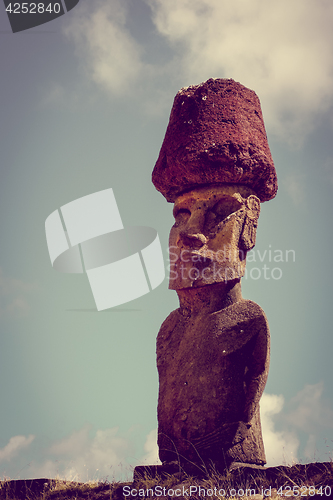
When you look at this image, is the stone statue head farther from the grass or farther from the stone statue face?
the grass

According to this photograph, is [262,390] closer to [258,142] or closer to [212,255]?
[212,255]

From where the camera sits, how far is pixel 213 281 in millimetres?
6285

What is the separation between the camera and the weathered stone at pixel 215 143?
6.48 metres

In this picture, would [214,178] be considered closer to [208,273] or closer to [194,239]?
[194,239]

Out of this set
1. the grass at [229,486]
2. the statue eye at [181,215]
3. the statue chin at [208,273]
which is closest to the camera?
the grass at [229,486]

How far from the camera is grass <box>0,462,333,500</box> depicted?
16.2 ft

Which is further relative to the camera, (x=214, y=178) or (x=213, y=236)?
(x=214, y=178)

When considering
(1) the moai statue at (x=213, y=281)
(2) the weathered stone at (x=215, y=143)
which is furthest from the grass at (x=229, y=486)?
(2) the weathered stone at (x=215, y=143)

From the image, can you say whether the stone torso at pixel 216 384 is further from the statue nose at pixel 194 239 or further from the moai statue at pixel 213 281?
the statue nose at pixel 194 239

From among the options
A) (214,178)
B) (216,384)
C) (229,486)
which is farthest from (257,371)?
(214,178)

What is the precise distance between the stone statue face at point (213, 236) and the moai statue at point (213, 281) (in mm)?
13

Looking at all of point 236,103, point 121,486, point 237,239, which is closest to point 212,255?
point 237,239

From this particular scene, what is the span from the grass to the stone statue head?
7.16 feet

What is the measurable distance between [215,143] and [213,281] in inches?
67.3
